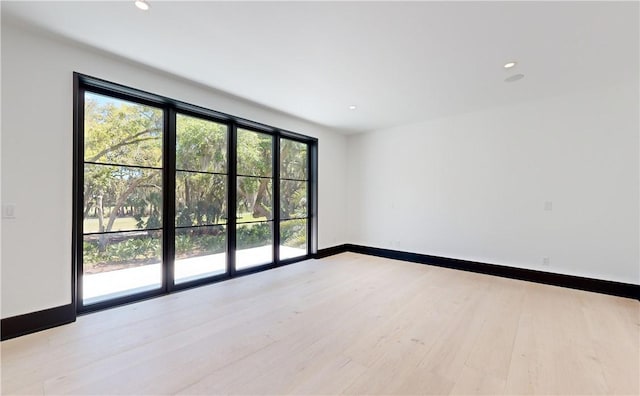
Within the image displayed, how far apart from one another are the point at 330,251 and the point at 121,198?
395 centimetres

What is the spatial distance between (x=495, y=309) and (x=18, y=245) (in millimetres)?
4878

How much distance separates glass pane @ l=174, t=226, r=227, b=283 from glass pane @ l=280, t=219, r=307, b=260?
1230 mm

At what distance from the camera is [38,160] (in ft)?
8.20

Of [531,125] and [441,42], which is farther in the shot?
[531,125]

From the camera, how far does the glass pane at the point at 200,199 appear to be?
3.60m

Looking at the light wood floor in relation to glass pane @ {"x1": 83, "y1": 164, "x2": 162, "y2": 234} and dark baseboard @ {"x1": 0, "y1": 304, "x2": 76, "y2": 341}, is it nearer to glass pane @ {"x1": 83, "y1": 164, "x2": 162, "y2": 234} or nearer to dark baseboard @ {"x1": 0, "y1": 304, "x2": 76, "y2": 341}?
dark baseboard @ {"x1": 0, "y1": 304, "x2": 76, "y2": 341}

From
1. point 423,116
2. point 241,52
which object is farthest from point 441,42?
point 423,116

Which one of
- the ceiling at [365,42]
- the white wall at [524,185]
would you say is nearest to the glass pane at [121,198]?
the ceiling at [365,42]

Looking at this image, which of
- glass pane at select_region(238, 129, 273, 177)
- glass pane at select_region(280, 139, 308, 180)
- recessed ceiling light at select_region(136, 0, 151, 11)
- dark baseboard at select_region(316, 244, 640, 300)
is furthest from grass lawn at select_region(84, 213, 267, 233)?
dark baseboard at select_region(316, 244, 640, 300)

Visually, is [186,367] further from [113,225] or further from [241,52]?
[241,52]

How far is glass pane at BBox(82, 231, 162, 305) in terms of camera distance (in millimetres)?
2910

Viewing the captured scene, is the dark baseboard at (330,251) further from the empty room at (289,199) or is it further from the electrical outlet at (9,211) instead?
the electrical outlet at (9,211)

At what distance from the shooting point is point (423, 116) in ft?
16.1

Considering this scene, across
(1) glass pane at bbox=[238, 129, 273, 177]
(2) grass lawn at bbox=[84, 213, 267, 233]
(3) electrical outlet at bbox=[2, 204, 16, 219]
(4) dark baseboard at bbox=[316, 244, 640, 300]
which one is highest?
(1) glass pane at bbox=[238, 129, 273, 177]
